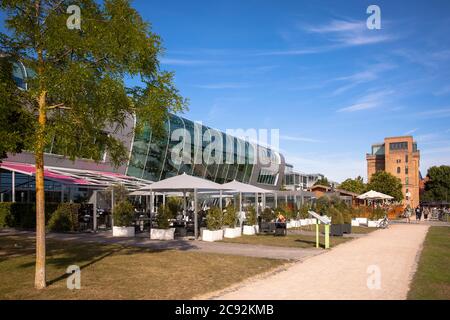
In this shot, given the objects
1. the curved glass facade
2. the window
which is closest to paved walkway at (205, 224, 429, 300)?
the curved glass facade

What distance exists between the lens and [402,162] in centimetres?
10269

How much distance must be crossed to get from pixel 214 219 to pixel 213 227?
0.35 meters

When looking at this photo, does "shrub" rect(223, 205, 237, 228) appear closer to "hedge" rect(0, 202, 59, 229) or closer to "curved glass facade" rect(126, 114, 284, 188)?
"hedge" rect(0, 202, 59, 229)

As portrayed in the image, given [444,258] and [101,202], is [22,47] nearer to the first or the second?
[444,258]

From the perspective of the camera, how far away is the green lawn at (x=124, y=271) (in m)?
7.81

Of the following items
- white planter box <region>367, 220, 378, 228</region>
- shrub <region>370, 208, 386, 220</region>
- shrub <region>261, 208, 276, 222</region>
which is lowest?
white planter box <region>367, 220, 378, 228</region>

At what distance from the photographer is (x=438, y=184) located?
320ft

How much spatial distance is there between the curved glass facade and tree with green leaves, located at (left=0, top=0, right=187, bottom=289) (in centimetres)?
1776

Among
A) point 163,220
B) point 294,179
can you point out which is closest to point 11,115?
point 163,220

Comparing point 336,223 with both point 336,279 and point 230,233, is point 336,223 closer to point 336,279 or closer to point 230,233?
point 230,233

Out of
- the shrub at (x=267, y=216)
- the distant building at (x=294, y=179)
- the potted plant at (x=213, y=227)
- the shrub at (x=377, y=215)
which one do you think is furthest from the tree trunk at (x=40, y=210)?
the distant building at (x=294, y=179)

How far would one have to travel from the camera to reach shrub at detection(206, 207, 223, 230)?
1797cm
